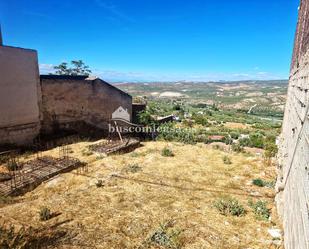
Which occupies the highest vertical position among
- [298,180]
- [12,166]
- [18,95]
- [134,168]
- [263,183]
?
[18,95]

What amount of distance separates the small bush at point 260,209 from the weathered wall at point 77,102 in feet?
31.9

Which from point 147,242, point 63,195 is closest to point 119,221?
point 147,242

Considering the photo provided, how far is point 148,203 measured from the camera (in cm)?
623

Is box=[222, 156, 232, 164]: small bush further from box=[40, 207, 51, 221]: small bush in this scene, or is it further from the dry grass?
box=[40, 207, 51, 221]: small bush

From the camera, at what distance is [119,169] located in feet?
28.5

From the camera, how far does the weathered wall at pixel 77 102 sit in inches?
463

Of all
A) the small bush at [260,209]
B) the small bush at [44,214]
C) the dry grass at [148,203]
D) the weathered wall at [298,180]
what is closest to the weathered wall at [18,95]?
the dry grass at [148,203]

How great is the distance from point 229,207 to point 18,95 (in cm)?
948

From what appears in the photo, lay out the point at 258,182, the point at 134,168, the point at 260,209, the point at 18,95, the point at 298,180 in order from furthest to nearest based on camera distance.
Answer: the point at 18,95 < the point at 134,168 < the point at 258,182 < the point at 260,209 < the point at 298,180

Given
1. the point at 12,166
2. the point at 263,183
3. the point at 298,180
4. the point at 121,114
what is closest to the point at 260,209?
the point at 263,183

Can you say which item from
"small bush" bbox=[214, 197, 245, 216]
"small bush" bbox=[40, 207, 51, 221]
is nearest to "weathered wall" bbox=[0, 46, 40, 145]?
"small bush" bbox=[40, 207, 51, 221]

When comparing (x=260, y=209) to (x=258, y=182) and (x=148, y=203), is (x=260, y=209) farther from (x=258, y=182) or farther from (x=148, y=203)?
(x=148, y=203)

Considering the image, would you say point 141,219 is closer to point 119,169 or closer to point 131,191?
point 131,191

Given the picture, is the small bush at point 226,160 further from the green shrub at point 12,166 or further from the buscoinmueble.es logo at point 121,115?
the green shrub at point 12,166
